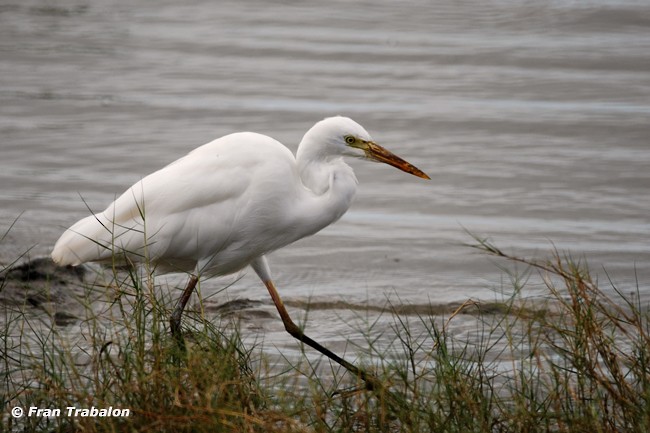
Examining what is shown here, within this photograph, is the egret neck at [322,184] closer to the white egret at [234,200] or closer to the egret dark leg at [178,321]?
the white egret at [234,200]

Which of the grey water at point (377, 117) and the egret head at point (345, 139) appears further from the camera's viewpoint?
the grey water at point (377, 117)

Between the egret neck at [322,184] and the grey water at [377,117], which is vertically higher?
the grey water at [377,117]

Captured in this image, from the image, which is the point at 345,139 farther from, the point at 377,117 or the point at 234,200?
the point at 377,117

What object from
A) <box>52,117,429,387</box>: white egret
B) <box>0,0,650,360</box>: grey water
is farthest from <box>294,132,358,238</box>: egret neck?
<box>0,0,650,360</box>: grey water

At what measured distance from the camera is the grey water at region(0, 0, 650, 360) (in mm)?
6340

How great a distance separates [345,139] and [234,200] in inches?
20.9

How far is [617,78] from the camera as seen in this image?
9.62 metres

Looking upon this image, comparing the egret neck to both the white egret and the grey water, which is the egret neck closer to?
the white egret

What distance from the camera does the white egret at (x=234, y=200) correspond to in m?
4.88

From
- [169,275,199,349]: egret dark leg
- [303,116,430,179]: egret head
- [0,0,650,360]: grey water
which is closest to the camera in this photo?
[169,275,199,349]: egret dark leg

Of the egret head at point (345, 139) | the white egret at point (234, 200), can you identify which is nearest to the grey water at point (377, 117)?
the white egret at point (234, 200)

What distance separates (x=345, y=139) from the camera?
193 inches

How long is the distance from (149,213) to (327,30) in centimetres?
659

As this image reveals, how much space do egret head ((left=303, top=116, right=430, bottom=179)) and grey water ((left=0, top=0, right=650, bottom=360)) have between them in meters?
0.87
